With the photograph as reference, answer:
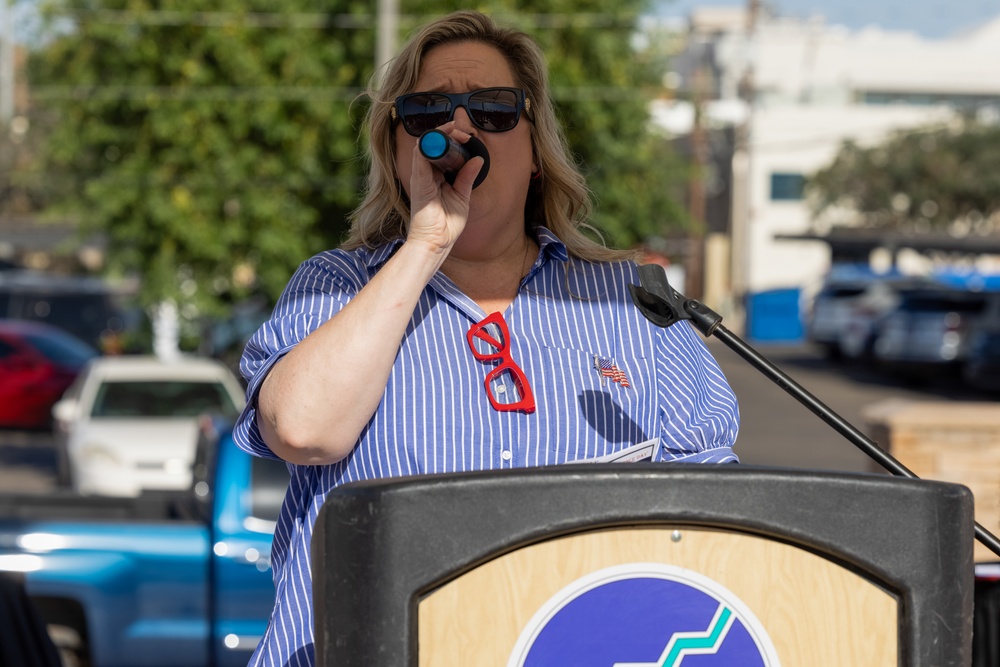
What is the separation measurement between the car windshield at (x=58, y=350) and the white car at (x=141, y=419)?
5.79m

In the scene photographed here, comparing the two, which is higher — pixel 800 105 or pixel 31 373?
pixel 800 105

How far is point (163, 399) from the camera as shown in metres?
11.1

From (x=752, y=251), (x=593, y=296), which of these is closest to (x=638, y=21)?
(x=593, y=296)

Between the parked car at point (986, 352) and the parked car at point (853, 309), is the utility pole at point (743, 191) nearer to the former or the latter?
the parked car at point (853, 309)

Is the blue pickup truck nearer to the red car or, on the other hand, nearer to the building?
the red car

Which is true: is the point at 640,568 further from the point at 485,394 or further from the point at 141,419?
the point at 141,419

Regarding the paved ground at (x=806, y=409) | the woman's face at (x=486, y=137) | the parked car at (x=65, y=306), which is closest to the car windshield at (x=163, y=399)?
the paved ground at (x=806, y=409)

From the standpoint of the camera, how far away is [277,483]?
6.48 m

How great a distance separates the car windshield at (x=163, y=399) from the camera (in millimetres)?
11031

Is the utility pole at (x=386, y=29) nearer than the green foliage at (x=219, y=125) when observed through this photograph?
Yes

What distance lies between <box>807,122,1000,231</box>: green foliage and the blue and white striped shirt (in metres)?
44.0

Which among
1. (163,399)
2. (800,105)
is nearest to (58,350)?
(163,399)

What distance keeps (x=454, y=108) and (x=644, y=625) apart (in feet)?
2.97

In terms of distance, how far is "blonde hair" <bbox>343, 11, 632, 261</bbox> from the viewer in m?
2.23
